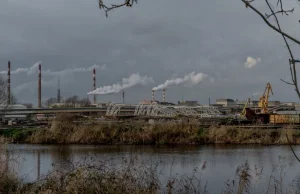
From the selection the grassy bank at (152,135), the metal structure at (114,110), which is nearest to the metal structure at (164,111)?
the metal structure at (114,110)

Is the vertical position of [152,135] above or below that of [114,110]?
below

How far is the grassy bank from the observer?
105 ft

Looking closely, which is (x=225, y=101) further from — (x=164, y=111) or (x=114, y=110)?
(x=114, y=110)

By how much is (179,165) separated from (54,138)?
1830 centimetres

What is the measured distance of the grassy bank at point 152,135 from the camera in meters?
31.9

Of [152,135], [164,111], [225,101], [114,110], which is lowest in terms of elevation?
[152,135]

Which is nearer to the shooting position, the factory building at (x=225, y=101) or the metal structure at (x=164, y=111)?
the metal structure at (x=164, y=111)

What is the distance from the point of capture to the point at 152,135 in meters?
32.0

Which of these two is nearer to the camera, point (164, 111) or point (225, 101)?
point (164, 111)

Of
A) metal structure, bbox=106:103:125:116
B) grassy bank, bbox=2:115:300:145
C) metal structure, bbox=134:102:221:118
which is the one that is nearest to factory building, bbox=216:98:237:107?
metal structure, bbox=134:102:221:118

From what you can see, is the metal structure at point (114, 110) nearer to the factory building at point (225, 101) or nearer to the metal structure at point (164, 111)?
the metal structure at point (164, 111)

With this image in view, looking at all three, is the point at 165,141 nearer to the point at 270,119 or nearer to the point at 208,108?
the point at 270,119

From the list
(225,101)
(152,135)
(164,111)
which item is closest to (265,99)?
(164,111)

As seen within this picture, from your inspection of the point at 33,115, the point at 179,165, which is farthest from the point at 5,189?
the point at 33,115
